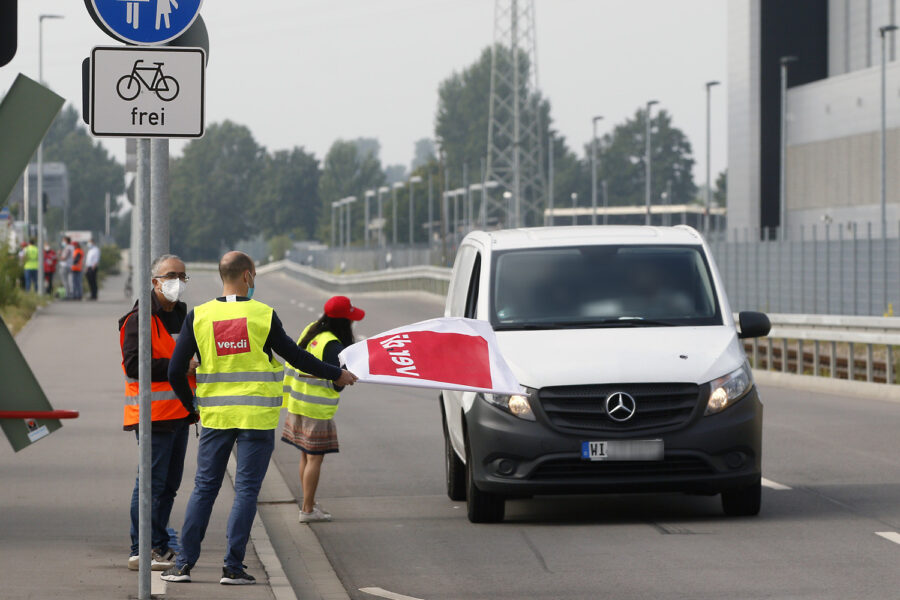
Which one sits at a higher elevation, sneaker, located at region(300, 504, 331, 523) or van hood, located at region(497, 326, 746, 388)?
van hood, located at region(497, 326, 746, 388)

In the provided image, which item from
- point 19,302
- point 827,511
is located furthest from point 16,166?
point 19,302

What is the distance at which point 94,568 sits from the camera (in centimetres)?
843

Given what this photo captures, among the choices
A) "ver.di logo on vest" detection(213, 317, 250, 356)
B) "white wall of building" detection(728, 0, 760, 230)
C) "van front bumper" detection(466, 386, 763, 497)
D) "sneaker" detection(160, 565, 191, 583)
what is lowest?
"sneaker" detection(160, 565, 191, 583)

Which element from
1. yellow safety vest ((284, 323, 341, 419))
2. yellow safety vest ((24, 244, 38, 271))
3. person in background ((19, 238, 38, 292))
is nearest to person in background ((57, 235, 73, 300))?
person in background ((19, 238, 38, 292))

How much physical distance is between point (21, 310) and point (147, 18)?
3129 cm

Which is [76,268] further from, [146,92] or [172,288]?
[146,92]

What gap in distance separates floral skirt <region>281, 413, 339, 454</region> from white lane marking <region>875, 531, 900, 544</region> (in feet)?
11.1

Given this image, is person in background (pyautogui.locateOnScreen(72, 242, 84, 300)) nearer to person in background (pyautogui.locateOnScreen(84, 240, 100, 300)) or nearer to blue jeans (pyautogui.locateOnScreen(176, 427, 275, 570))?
person in background (pyautogui.locateOnScreen(84, 240, 100, 300))

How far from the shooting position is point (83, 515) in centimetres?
1038

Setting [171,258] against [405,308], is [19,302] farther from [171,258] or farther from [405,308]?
[171,258]

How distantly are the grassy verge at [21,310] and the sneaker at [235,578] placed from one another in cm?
2442

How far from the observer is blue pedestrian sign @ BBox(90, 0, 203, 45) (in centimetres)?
708

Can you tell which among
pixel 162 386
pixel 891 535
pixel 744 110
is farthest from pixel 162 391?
pixel 744 110

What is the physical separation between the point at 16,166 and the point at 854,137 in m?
64.1
